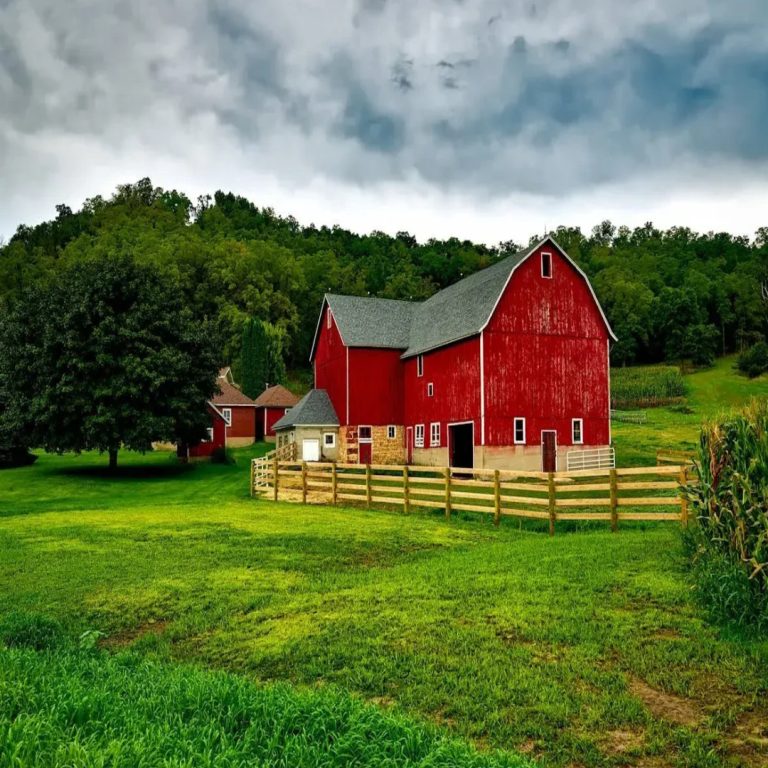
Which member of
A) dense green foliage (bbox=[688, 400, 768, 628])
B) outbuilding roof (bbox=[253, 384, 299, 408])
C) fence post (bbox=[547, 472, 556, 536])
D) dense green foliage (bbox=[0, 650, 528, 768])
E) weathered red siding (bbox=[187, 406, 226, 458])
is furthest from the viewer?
outbuilding roof (bbox=[253, 384, 299, 408])

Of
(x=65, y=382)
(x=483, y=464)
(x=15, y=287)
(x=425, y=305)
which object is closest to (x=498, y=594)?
(x=483, y=464)

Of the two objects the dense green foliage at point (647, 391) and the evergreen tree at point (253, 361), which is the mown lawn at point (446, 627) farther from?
the evergreen tree at point (253, 361)

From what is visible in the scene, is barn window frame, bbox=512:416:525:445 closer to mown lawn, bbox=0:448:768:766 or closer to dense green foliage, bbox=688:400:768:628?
mown lawn, bbox=0:448:768:766

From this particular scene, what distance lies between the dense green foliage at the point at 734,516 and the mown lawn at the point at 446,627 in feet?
1.28

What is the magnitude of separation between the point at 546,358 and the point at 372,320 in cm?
1152

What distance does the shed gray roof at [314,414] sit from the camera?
36281mm

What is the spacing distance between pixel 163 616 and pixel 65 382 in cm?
2716

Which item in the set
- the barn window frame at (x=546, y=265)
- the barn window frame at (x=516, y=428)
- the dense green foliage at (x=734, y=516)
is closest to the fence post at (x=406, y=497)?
the dense green foliage at (x=734, y=516)

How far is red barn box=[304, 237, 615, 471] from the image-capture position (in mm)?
29906

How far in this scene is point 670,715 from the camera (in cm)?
505

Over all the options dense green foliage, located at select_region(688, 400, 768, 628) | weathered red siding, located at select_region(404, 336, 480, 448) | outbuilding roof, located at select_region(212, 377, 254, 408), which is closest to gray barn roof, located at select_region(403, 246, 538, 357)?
weathered red siding, located at select_region(404, 336, 480, 448)

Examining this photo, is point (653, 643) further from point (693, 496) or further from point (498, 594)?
point (693, 496)

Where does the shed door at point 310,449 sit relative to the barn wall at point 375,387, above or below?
below

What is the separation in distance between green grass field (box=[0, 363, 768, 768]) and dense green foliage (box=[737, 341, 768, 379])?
213 feet
